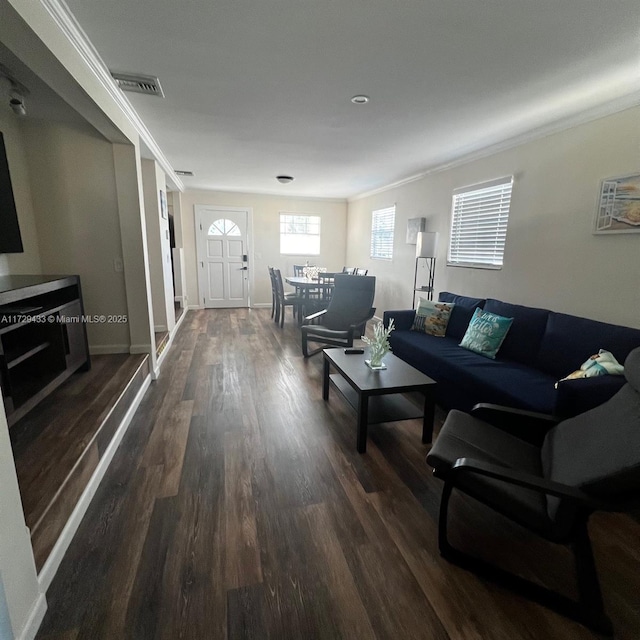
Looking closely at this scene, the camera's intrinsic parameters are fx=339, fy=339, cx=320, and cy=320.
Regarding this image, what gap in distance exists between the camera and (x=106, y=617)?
4.04 feet

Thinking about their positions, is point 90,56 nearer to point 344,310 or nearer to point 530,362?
point 344,310

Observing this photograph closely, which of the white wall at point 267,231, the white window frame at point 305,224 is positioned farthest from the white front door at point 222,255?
the white window frame at point 305,224

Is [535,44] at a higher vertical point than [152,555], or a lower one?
higher

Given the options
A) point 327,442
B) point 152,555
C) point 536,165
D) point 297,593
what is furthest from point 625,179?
point 152,555

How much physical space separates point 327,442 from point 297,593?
1.07 metres

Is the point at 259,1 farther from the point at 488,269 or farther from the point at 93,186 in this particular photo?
the point at 488,269

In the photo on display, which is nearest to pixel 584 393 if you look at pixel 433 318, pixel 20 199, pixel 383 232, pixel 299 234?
pixel 433 318

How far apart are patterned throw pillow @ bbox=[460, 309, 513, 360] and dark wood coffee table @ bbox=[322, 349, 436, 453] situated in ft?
2.53

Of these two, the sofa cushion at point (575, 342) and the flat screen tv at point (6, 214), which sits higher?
the flat screen tv at point (6, 214)

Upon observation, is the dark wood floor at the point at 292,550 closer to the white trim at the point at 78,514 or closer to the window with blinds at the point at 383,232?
the white trim at the point at 78,514

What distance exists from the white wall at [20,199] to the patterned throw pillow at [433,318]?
3.65m

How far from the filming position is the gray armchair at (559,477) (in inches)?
47.8

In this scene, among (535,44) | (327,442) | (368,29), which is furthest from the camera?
(327,442)

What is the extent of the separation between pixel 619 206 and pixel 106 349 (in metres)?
4.44
